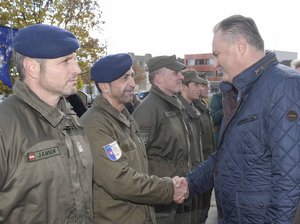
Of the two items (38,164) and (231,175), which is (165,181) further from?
(38,164)

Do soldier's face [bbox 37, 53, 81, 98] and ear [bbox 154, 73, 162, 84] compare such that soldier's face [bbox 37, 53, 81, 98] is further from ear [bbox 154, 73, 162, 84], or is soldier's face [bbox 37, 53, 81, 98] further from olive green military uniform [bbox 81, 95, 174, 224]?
ear [bbox 154, 73, 162, 84]

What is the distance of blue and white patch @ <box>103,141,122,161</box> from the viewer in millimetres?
3084

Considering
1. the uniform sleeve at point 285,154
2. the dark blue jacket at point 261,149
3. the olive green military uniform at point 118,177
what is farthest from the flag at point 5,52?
the uniform sleeve at point 285,154

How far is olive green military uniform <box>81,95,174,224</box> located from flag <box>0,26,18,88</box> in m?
4.49

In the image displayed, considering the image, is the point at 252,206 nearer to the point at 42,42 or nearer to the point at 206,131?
the point at 42,42

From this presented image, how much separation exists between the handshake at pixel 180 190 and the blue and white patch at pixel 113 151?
0.74m

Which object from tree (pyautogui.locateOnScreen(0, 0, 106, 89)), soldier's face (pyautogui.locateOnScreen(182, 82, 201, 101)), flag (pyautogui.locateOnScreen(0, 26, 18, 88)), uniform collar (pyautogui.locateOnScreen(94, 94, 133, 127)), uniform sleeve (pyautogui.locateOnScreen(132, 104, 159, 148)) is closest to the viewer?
uniform collar (pyautogui.locateOnScreen(94, 94, 133, 127))

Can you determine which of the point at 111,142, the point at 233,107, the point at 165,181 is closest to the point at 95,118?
the point at 111,142

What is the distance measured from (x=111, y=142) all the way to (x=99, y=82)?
31.6 inches

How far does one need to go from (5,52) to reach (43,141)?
215 inches

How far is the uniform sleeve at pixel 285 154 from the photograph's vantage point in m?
2.29

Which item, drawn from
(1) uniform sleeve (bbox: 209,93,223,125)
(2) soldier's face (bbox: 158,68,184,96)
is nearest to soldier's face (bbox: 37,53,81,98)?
(2) soldier's face (bbox: 158,68,184,96)

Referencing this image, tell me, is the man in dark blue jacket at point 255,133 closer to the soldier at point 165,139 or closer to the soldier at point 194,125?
the soldier at point 165,139

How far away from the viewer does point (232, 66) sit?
2.76 m
